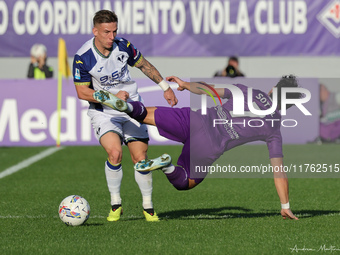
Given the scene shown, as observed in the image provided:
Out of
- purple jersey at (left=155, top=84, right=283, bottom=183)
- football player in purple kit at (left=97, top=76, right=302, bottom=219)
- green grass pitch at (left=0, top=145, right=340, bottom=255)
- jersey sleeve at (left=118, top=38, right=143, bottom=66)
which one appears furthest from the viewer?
jersey sleeve at (left=118, top=38, right=143, bottom=66)

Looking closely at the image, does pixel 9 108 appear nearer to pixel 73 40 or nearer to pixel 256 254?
pixel 73 40

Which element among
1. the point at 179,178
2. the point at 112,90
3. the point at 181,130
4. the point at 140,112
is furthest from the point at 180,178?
the point at 112,90

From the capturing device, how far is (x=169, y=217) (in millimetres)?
8406

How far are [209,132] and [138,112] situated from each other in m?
0.79

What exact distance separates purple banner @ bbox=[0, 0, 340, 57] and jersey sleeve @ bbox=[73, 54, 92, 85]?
10.6 metres

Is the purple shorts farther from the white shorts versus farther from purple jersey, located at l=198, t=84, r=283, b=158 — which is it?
the white shorts

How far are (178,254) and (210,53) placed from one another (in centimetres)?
1283

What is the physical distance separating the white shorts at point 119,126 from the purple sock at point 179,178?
2.56 feet

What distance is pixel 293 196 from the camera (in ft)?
33.7

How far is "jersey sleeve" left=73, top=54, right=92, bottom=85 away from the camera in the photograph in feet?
26.2

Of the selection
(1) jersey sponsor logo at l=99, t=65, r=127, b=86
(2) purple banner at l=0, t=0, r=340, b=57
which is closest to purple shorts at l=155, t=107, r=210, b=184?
(1) jersey sponsor logo at l=99, t=65, r=127, b=86

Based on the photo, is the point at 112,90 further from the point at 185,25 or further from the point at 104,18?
the point at 185,25

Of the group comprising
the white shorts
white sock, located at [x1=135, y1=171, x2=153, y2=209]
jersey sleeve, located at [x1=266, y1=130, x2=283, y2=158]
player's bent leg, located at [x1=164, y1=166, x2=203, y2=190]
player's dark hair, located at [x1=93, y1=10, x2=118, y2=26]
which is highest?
player's dark hair, located at [x1=93, y1=10, x2=118, y2=26]

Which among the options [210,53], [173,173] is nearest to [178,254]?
[173,173]
